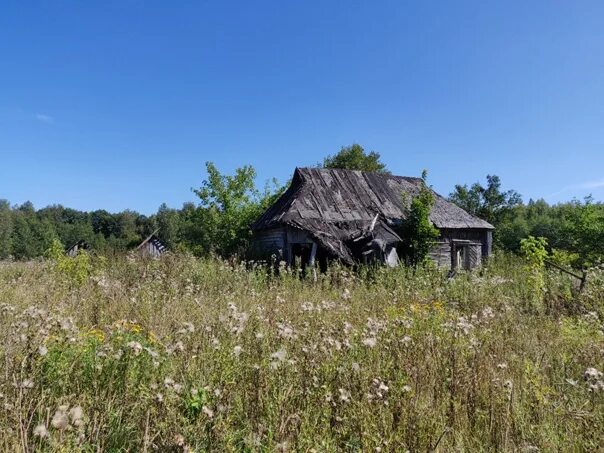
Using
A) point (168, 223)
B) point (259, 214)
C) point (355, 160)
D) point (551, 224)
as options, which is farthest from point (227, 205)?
point (168, 223)

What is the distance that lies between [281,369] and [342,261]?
47.0 feet

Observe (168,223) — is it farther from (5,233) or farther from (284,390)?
(284,390)

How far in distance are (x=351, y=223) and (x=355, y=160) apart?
30267 mm

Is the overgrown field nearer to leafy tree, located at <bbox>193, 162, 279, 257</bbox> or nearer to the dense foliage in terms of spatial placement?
the dense foliage

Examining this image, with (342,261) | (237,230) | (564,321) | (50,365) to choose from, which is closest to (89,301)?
(50,365)

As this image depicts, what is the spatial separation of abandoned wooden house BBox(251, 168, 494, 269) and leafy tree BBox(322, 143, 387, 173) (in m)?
23.2

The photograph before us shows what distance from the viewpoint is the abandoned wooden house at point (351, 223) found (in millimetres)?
17250

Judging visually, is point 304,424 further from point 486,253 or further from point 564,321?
point 486,253

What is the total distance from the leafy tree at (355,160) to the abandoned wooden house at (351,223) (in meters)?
23.2

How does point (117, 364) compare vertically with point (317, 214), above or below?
below

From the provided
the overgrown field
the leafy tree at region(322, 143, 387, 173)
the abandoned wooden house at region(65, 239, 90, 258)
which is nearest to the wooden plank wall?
the abandoned wooden house at region(65, 239, 90, 258)

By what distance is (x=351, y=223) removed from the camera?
1836cm

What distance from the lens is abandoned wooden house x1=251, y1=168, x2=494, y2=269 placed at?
1725 centimetres

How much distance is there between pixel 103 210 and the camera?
120688 mm
